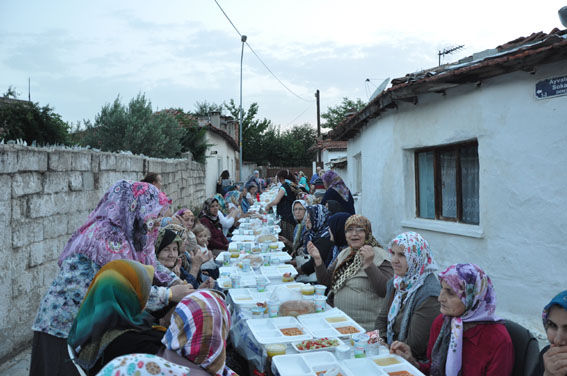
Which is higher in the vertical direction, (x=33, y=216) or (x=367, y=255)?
(x=33, y=216)

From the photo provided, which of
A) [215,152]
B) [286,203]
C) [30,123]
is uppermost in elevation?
[215,152]

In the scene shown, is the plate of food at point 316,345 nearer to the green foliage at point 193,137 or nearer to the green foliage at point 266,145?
the green foliage at point 193,137

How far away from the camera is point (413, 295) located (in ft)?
9.80

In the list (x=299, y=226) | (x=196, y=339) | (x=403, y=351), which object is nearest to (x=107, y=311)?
Answer: (x=196, y=339)

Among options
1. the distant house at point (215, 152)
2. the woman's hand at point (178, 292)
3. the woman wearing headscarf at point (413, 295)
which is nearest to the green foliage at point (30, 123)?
the woman's hand at point (178, 292)

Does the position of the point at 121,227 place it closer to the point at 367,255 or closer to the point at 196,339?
the point at 196,339

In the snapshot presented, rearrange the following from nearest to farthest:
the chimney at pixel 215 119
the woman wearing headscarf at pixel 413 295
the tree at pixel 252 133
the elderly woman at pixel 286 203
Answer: the woman wearing headscarf at pixel 413 295
the elderly woman at pixel 286 203
the chimney at pixel 215 119
the tree at pixel 252 133

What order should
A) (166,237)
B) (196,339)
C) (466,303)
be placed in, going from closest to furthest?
(196,339) → (466,303) → (166,237)

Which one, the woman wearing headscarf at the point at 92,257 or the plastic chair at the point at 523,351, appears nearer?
the plastic chair at the point at 523,351

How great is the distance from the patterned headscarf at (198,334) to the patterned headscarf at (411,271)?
4.96ft

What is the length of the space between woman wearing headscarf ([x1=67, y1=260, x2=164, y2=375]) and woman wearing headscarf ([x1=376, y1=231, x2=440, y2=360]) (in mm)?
1641

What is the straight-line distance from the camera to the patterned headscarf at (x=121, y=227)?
2607 mm

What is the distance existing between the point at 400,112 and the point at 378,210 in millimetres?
2155

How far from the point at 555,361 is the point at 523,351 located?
1.18 ft
